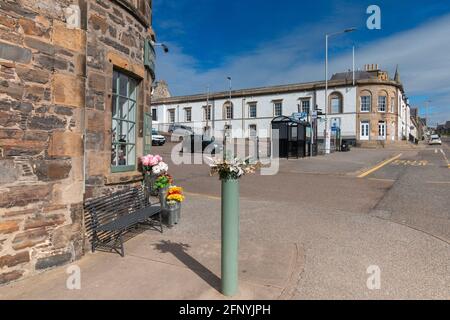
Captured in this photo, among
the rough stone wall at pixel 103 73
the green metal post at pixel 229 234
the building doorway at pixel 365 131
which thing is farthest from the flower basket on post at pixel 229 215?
the building doorway at pixel 365 131

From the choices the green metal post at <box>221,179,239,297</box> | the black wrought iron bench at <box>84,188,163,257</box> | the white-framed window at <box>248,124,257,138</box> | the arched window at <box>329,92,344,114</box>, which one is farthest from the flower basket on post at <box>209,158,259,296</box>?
the white-framed window at <box>248,124,257,138</box>

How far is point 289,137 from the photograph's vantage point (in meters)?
24.0

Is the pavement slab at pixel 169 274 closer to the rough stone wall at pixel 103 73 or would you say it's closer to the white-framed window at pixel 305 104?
the rough stone wall at pixel 103 73

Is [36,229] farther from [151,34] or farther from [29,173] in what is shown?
[151,34]

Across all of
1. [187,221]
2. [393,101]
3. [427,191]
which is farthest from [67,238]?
[393,101]

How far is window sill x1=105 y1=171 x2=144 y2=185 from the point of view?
5.73 metres

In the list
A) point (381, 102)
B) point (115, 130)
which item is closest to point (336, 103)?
point (381, 102)

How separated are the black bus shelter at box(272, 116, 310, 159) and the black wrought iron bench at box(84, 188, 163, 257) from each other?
18542 mm

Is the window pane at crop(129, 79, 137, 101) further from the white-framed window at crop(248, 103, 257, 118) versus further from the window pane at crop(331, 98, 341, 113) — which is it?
the white-framed window at crop(248, 103, 257, 118)

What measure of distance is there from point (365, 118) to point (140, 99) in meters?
44.2

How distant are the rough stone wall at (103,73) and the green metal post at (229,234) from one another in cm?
269

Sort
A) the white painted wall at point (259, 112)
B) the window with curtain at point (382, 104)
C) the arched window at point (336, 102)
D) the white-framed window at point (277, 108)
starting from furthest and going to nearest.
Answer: the white-framed window at point (277, 108) → the arched window at point (336, 102) → the white painted wall at point (259, 112) → the window with curtain at point (382, 104)

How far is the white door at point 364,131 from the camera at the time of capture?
149 ft

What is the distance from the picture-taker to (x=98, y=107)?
5422 millimetres
